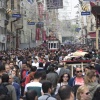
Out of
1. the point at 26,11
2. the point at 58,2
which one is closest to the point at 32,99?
the point at 58,2

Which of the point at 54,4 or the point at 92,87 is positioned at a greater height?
the point at 54,4

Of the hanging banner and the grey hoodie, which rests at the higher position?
the hanging banner

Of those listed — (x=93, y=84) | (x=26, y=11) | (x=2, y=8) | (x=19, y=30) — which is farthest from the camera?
(x=26, y=11)

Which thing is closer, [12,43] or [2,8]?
[2,8]

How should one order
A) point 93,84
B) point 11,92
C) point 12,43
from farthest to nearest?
point 12,43 → point 11,92 → point 93,84

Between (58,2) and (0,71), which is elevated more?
(58,2)

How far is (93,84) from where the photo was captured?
8.59 m

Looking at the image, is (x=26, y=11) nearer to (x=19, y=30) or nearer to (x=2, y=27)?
(x=19, y=30)

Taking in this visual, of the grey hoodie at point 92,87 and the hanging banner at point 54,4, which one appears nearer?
the grey hoodie at point 92,87

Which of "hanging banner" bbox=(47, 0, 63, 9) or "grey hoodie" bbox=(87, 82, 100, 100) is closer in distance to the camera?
"grey hoodie" bbox=(87, 82, 100, 100)

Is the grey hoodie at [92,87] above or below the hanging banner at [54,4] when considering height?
below

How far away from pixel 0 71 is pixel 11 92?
2245 millimetres

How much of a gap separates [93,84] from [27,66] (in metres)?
6.76

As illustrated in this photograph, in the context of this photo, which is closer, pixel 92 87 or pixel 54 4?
pixel 92 87
